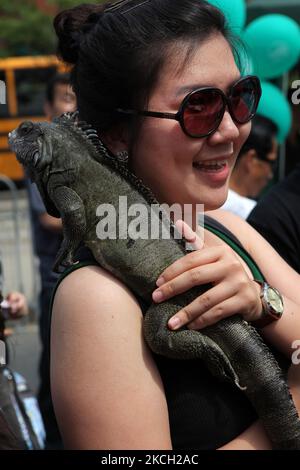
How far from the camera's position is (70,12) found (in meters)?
1.73

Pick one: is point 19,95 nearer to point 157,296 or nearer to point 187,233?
point 187,233

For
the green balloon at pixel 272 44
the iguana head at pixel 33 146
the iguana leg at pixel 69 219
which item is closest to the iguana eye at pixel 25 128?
the iguana head at pixel 33 146

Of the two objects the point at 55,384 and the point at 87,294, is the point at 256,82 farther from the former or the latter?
the point at 55,384

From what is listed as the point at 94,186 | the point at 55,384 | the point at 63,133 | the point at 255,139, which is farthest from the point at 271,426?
the point at 255,139

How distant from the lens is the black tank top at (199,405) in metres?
1.40

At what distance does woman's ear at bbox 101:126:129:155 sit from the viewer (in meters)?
1.57

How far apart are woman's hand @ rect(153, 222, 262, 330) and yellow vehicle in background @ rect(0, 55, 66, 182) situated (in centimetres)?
1139

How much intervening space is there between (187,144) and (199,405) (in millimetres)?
615

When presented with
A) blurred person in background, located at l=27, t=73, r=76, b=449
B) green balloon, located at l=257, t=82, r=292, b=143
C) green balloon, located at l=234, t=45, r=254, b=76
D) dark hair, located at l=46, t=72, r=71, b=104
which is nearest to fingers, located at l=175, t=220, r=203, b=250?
green balloon, located at l=234, t=45, r=254, b=76

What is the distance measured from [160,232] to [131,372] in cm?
32

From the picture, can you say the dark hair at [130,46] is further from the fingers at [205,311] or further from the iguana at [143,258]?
the fingers at [205,311]

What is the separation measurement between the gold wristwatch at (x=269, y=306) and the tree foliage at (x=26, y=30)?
13.4 meters

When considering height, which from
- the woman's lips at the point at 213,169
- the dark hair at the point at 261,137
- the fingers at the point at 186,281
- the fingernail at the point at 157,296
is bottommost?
the dark hair at the point at 261,137

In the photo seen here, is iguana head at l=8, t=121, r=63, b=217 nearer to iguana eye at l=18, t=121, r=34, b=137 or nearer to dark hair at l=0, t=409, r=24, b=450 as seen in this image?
iguana eye at l=18, t=121, r=34, b=137
